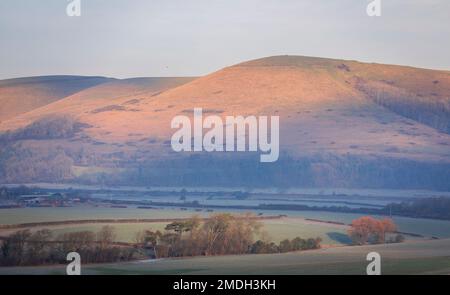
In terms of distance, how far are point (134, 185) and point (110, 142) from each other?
7590mm

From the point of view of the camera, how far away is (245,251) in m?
35.8

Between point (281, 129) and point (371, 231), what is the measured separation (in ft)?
90.7

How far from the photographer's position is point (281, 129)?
72.2 meters

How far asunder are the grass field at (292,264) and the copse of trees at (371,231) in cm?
600

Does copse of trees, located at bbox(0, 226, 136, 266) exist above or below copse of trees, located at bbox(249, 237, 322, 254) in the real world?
above

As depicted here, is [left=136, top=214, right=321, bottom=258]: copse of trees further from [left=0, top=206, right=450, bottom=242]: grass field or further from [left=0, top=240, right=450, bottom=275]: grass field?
[left=0, top=206, right=450, bottom=242]: grass field

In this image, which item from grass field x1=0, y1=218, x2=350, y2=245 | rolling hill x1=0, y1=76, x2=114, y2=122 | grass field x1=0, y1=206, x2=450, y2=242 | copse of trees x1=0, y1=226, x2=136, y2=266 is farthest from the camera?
rolling hill x1=0, y1=76, x2=114, y2=122

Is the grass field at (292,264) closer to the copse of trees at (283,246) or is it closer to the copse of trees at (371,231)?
the copse of trees at (283,246)

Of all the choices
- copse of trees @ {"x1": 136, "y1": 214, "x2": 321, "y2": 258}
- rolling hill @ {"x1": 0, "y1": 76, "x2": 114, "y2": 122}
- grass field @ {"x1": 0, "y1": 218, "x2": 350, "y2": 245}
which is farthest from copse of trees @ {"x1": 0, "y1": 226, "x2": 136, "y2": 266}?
rolling hill @ {"x1": 0, "y1": 76, "x2": 114, "y2": 122}

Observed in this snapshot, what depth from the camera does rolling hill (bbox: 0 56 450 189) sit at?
64.9m

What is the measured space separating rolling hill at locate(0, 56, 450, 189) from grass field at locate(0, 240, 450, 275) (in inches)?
1090

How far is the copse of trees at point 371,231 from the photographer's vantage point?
42.7 meters

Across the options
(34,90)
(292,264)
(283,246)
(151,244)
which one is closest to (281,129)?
(34,90)
